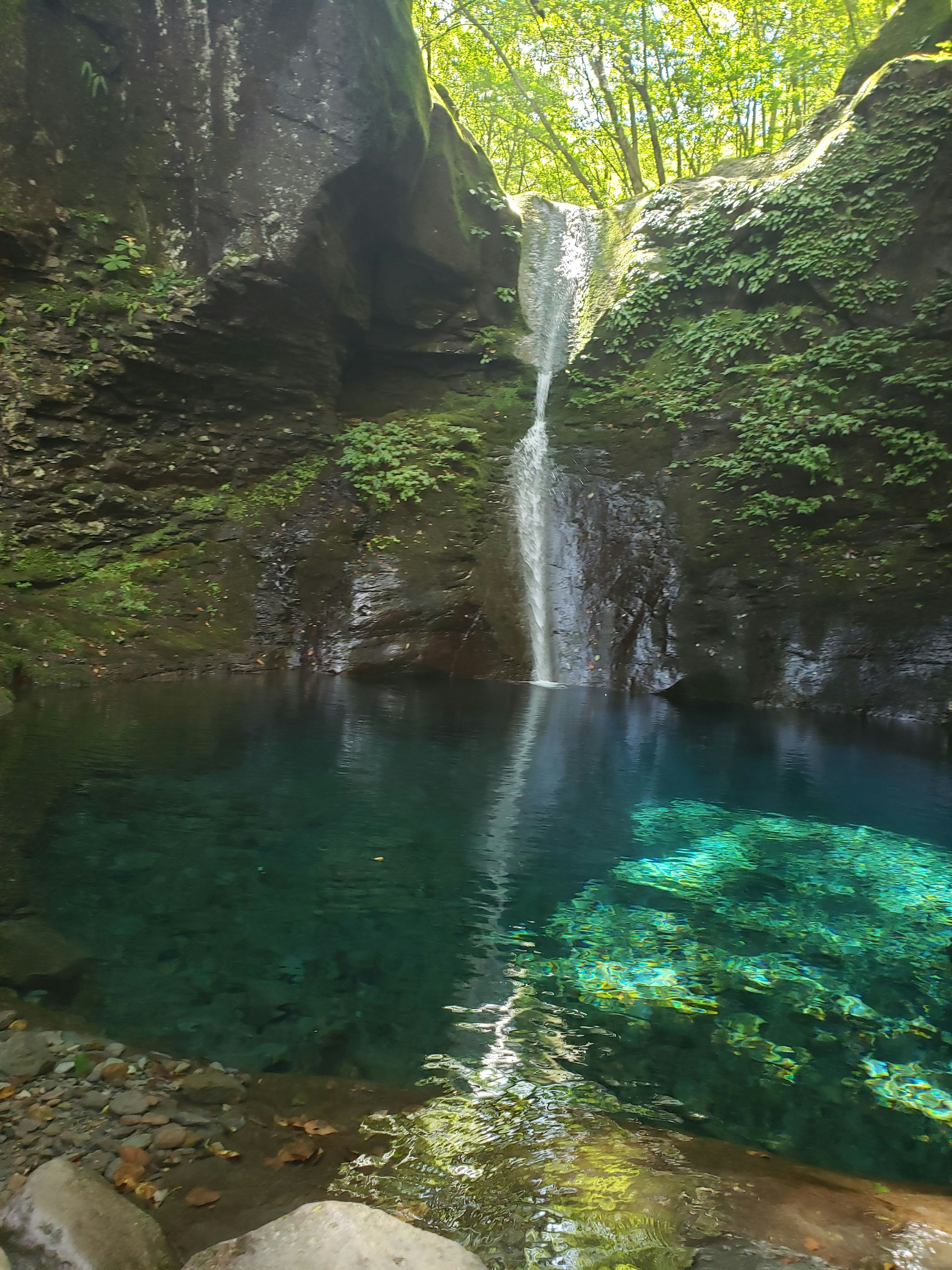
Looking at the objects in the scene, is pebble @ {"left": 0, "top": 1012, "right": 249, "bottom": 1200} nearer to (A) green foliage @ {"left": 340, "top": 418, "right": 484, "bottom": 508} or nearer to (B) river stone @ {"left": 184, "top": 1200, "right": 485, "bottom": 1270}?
(B) river stone @ {"left": 184, "top": 1200, "right": 485, "bottom": 1270}

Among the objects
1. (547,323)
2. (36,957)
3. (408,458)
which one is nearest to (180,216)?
(408,458)

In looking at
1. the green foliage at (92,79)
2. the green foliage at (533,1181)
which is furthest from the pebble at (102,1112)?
the green foliage at (92,79)

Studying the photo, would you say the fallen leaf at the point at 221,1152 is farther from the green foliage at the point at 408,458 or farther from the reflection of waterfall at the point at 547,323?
the green foliage at the point at 408,458

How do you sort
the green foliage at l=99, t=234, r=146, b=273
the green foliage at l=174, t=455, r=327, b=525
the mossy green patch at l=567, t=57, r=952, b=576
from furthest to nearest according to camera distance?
the green foliage at l=174, t=455, r=327, b=525, the mossy green patch at l=567, t=57, r=952, b=576, the green foliage at l=99, t=234, r=146, b=273

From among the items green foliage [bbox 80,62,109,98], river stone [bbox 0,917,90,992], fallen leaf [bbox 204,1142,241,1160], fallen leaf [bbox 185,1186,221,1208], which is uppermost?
green foliage [bbox 80,62,109,98]

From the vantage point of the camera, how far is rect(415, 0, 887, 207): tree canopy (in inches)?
704

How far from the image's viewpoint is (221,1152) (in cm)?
204

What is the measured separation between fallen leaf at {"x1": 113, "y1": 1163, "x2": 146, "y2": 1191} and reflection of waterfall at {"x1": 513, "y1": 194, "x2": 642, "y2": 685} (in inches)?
404

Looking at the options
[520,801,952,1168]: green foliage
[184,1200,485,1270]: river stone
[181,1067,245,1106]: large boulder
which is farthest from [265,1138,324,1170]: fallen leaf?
[520,801,952,1168]: green foliage

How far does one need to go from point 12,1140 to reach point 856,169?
48.6 feet

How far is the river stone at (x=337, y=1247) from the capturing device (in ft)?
4.90

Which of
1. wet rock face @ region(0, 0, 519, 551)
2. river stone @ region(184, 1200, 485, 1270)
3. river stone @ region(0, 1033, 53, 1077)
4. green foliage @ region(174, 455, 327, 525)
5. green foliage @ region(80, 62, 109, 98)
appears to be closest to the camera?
river stone @ region(184, 1200, 485, 1270)

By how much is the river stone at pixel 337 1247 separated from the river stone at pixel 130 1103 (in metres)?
0.63

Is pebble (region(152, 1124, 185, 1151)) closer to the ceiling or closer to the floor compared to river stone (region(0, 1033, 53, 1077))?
closer to the floor
